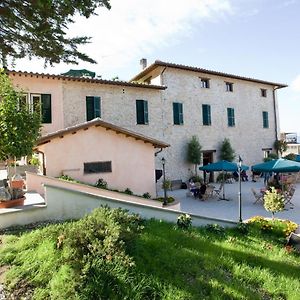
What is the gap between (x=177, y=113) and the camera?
2075 cm

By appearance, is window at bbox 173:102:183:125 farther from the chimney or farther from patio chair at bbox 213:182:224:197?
patio chair at bbox 213:182:224:197

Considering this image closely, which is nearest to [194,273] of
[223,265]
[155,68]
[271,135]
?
[223,265]

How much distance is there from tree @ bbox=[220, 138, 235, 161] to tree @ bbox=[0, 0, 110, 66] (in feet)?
52.9

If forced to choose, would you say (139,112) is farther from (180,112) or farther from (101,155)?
(101,155)

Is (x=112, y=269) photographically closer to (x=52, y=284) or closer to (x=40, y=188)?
(x=52, y=284)

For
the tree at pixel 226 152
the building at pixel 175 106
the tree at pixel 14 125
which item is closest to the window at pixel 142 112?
the building at pixel 175 106

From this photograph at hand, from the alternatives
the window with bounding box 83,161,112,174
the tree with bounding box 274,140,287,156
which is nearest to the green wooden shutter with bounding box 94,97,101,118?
the window with bounding box 83,161,112,174

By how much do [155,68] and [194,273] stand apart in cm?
1658

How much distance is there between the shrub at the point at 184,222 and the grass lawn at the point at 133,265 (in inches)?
33.0

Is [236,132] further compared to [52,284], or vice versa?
[236,132]

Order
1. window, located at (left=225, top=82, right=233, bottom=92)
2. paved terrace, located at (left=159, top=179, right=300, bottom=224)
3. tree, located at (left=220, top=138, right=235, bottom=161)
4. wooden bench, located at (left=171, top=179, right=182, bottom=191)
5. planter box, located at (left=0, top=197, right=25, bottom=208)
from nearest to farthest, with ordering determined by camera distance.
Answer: planter box, located at (left=0, top=197, right=25, bottom=208)
paved terrace, located at (left=159, top=179, right=300, bottom=224)
wooden bench, located at (left=171, top=179, right=182, bottom=191)
tree, located at (left=220, top=138, right=235, bottom=161)
window, located at (left=225, top=82, right=233, bottom=92)

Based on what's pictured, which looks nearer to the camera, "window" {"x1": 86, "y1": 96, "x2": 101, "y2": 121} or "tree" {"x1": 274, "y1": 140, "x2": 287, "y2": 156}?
"window" {"x1": 86, "y1": 96, "x2": 101, "y2": 121}

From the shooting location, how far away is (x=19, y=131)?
7.66 metres

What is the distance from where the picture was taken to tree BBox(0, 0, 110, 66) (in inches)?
290
